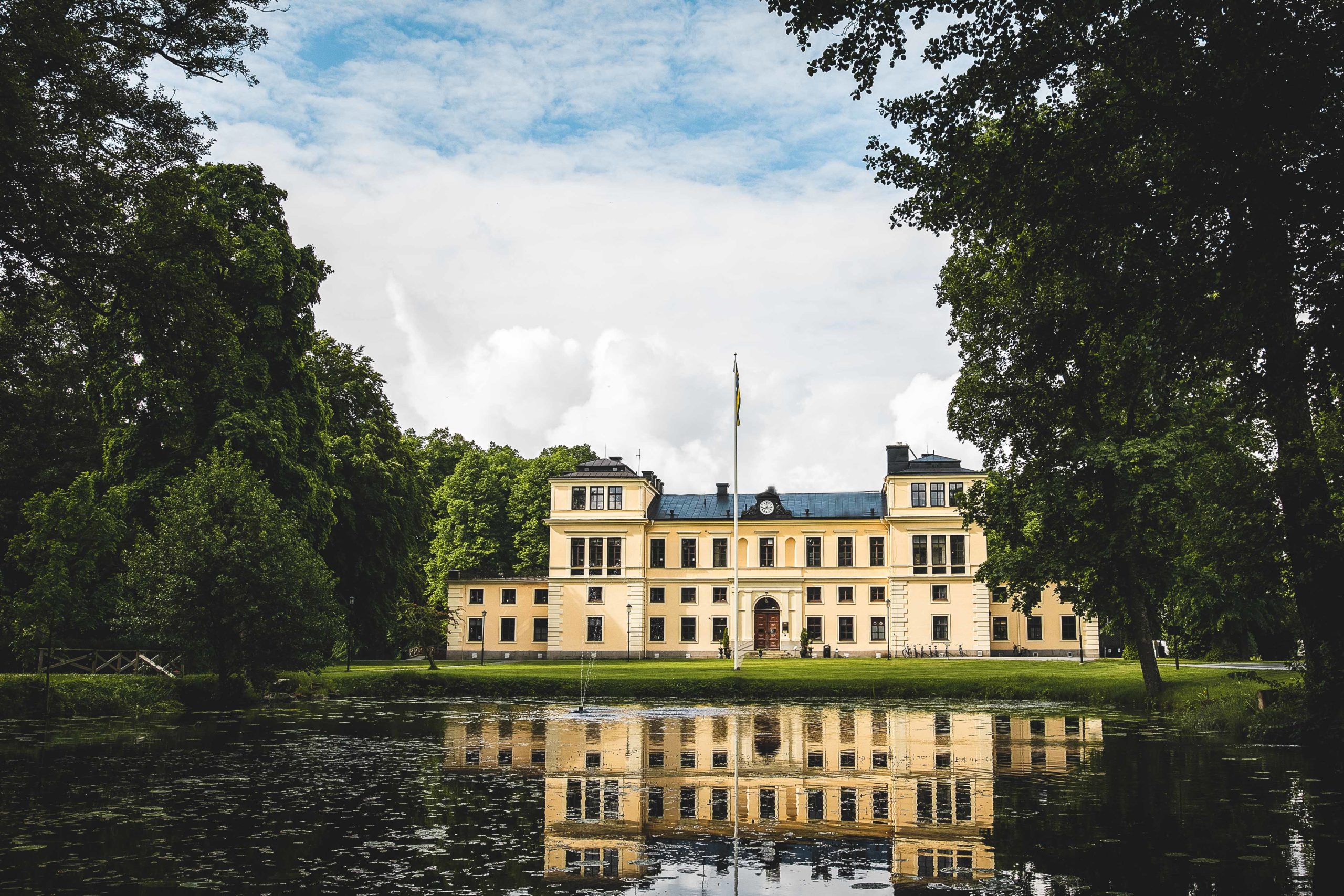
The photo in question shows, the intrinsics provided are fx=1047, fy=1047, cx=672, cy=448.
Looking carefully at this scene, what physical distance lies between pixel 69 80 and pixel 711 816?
532 inches

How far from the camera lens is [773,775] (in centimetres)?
1252

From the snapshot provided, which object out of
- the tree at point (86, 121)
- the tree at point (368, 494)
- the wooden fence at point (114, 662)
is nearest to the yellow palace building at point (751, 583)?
the tree at point (368, 494)

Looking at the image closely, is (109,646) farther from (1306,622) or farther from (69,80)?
(1306,622)

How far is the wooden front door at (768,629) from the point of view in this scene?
2287 inches

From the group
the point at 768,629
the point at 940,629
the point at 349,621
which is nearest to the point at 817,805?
the point at 349,621

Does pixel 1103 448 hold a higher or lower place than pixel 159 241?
lower

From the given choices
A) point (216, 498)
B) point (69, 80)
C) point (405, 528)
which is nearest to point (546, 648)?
point (405, 528)

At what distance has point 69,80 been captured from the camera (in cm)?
1492

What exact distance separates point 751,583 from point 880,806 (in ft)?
160

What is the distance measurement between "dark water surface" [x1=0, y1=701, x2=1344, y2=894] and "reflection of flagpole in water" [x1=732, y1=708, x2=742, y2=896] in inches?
1.6

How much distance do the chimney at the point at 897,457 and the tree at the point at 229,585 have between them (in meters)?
39.3

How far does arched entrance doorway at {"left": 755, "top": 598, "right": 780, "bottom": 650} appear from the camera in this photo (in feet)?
191

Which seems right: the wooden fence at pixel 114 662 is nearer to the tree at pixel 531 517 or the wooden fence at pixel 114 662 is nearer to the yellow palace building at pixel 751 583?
the yellow palace building at pixel 751 583

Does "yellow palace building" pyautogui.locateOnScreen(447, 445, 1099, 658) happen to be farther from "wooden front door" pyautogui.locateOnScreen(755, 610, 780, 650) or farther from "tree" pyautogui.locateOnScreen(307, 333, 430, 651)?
"tree" pyautogui.locateOnScreen(307, 333, 430, 651)
